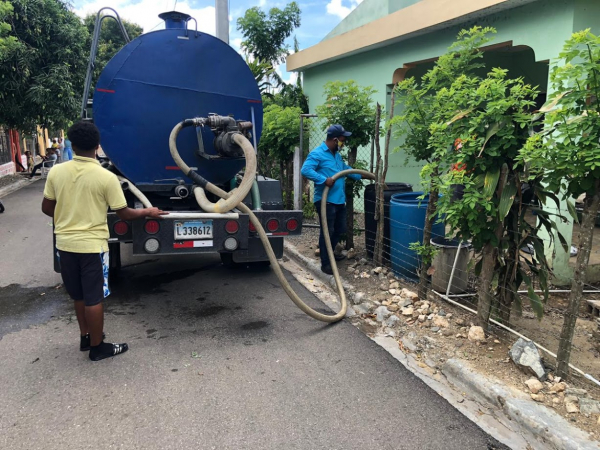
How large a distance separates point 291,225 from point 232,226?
693 millimetres

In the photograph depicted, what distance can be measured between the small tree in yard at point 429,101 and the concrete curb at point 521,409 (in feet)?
4.20

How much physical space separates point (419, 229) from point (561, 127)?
2.36 meters

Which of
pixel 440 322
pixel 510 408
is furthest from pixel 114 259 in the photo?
pixel 510 408

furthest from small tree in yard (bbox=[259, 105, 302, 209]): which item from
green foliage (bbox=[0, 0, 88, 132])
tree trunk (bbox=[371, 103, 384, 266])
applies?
green foliage (bbox=[0, 0, 88, 132])

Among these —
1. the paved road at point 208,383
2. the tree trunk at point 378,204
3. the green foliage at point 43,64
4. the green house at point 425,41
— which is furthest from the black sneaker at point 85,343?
the green foliage at point 43,64

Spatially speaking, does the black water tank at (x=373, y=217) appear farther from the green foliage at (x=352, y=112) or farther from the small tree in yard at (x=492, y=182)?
the small tree in yard at (x=492, y=182)

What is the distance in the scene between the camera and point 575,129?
8.92 ft

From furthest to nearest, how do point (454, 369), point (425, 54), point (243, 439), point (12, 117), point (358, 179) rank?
point (12, 117)
point (425, 54)
point (358, 179)
point (454, 369)
point (243, 439)

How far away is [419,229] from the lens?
5.03 metres

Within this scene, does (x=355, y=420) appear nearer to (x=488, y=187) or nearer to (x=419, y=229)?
(x=488, y=187)

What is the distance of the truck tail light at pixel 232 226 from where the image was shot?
4285mm

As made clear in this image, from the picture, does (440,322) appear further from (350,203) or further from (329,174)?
(350,203)

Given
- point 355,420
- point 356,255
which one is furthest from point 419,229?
point 355,420

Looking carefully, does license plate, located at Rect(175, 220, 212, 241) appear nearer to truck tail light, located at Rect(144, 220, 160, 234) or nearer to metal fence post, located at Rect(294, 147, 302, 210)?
truck tail light, located at Rect(144, 220, 160, 234)
